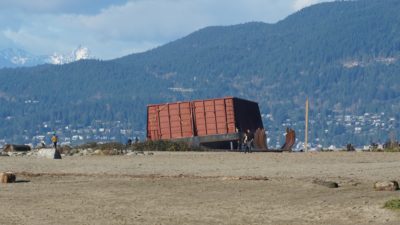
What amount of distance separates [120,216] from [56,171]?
52.4 ft

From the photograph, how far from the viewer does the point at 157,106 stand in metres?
69.9

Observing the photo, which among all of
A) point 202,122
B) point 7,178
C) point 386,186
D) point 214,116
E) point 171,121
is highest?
point 214,116

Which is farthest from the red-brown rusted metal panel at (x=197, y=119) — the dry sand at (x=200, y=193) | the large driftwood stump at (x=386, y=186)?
the large driftwood stump at (x=386, y=186)

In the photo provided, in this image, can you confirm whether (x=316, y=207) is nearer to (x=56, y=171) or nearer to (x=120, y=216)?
(x=120, y=216)

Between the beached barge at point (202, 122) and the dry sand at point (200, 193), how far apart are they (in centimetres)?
2524

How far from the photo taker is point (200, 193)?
27.3 m

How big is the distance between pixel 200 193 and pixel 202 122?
135 feet

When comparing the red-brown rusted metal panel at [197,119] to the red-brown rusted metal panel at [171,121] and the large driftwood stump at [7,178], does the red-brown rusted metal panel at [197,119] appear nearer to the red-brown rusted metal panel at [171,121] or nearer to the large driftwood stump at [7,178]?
the red-brown rusted metal panel at [171,121]

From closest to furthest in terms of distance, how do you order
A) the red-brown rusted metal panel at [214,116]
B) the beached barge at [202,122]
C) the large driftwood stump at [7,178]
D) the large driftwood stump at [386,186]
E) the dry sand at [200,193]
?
1. the dry sand at [200,193]
2. the large driftwood stump at [386,186]
3. the large driftwood stump at [7,178]
4. the beached barge at [202,122]
5. the red-brown rusted metal panel at [214,116]

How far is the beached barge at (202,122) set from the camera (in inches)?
2645

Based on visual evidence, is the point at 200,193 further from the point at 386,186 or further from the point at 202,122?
the point at 202,122

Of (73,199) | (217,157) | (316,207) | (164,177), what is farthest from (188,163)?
(316,207)

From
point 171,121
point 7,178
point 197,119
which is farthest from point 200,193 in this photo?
point 171,121

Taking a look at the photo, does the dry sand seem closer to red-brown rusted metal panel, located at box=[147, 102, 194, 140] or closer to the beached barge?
the beached barge
